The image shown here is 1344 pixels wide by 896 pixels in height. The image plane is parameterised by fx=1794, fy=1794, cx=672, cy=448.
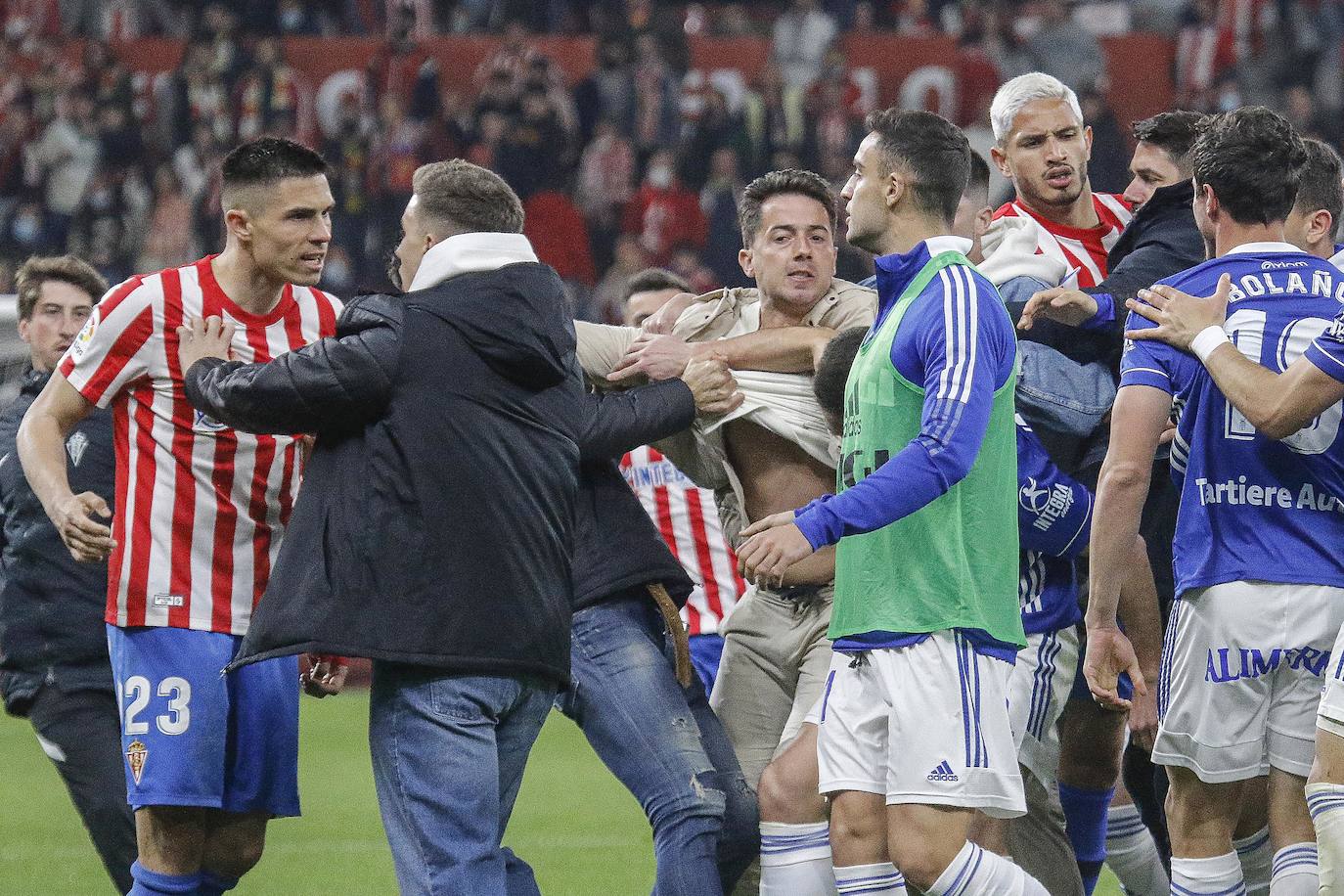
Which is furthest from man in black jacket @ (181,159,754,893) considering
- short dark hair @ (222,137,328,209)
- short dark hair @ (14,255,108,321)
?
short dark hair @ (14,255,108,321)

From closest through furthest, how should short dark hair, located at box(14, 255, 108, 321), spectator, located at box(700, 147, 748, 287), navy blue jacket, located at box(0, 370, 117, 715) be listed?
navy blue jacket, located at box(0, 370, 117, 715), short dark hair, located at box(14, 255, 108, 321), spectator, located at box(700, 147, 748, 287)

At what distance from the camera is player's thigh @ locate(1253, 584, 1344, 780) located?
4039 mm

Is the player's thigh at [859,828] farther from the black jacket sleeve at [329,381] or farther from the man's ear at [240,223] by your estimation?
the man's ear at [240,223]

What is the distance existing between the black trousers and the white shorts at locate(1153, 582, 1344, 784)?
319 cm

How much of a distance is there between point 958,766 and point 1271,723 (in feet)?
2.69

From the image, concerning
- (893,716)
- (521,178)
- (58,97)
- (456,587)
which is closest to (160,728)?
(456,587)

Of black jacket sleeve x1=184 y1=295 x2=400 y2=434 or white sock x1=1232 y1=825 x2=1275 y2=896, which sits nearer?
black jacket sleeve x1=184 y1=295 x2=400 y2=434

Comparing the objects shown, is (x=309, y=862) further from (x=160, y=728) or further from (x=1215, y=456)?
(x=1215, y=456)

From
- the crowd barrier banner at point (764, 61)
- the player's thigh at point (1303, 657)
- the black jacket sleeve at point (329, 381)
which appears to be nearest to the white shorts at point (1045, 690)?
the player's thigh at point (1303, 657)

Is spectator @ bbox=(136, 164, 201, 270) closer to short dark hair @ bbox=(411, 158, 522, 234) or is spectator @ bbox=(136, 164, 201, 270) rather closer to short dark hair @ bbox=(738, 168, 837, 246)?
short dark hair @ bbox=(738, 168, 837, 246)

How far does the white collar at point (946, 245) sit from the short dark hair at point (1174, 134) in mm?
1547

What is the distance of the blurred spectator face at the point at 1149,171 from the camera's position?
532 centimetres

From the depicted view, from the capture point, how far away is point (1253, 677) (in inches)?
161

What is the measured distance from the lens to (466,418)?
3760 mm
